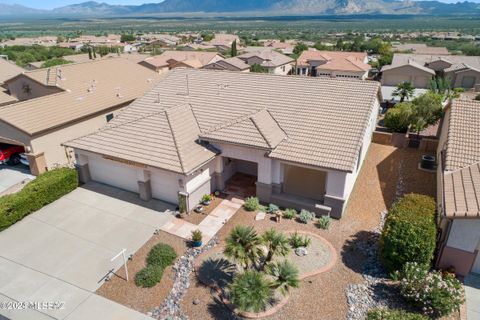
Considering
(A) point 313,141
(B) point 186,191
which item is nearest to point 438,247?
(A) point 313,141

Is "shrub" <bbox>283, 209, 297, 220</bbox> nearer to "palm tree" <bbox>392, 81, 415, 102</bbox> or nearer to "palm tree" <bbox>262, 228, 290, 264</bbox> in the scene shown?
"palm tree" <bbox>262, 228, 290, 264</bbox>

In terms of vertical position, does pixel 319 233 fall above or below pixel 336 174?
below

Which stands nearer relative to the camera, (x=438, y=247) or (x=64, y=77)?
(x=438, y=247)

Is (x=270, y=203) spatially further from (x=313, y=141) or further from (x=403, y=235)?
(x=403, y=235)

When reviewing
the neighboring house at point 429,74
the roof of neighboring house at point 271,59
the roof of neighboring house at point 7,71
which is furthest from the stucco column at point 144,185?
the roof of neighboring house at point 271,59

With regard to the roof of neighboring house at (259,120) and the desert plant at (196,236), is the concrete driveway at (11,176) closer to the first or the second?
the roof of neighboring house at (259,120)

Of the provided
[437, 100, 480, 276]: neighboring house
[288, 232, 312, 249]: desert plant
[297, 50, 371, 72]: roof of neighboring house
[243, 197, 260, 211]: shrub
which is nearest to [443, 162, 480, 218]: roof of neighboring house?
[437, 100, 480, 276]: neighboring house
